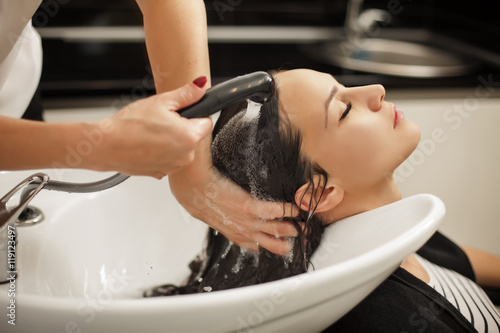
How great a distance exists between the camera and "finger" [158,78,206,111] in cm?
64

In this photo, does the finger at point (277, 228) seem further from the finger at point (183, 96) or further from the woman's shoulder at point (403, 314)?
the finger at point (183, 96)

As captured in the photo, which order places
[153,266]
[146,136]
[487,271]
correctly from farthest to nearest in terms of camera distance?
[487,271]
[153,266]
[146,136]

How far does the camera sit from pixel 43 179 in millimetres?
739

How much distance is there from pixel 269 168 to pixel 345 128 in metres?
0.14

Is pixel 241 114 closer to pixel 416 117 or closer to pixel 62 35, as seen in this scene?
pixel 416 117

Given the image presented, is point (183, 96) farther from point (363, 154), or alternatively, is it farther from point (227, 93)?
point (363, 154)

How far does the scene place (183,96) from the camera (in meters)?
0.64

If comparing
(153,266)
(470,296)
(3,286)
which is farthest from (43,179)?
(470,296)

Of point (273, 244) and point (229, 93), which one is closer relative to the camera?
point (229, 93)

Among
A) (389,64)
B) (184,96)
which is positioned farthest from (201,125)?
(389,64)

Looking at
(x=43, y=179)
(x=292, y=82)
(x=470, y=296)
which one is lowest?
(x=470, y=296)

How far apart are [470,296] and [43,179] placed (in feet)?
2.62

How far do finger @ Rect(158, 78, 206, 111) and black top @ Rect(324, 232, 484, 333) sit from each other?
0.45m

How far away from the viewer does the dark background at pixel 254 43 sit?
153cm
